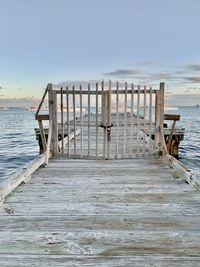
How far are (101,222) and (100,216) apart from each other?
6.4 inches

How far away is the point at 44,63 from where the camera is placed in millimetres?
28734

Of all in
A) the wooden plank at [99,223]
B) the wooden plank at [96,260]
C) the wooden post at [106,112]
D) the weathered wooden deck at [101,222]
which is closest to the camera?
the wooden plank at [96,260]

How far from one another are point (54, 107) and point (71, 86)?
0.65 m

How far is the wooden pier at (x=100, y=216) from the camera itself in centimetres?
241

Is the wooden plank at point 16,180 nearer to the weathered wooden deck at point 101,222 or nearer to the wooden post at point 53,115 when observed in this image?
the weathered wooden deck at point 101,222

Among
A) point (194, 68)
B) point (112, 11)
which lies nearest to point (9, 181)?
point (112, 11)

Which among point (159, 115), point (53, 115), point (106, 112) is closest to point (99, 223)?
point (106, 112)

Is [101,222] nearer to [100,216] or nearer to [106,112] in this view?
[100,216]

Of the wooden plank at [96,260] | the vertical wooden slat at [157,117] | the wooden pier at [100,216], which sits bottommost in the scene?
the wooden pier at [100,216]

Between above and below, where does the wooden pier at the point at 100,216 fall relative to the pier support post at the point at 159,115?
below

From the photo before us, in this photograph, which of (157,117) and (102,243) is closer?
Result: (102,243)

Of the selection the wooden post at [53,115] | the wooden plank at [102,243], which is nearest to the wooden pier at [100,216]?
the wooden plank at [102,243]

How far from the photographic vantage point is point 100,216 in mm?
3232

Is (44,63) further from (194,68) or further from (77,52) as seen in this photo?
(194,68)
